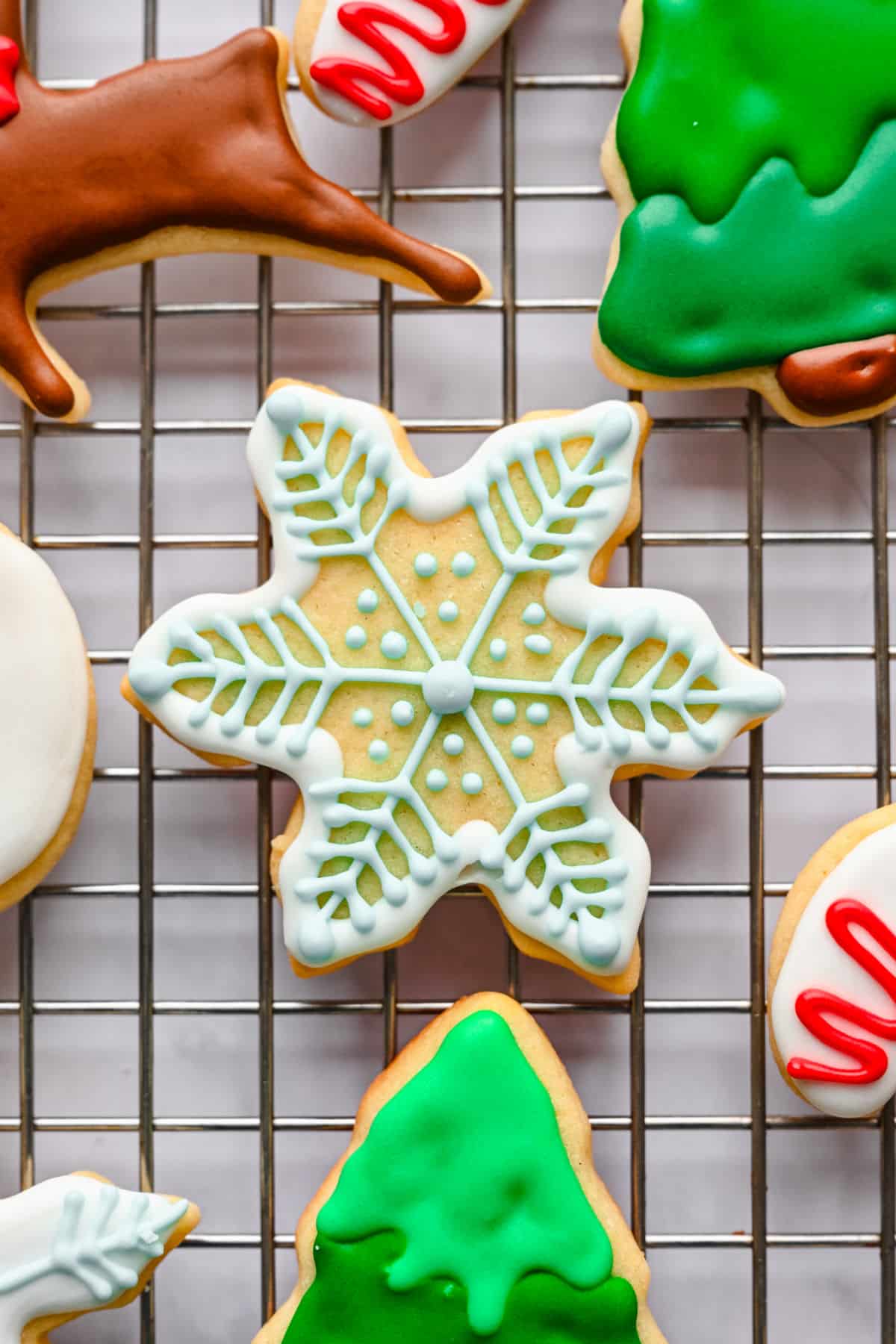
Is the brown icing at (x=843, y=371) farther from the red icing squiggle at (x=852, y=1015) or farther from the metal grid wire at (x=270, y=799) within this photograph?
the red icing squiggle at (x=852, y=1015)

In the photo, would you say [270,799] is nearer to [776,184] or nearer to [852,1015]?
[852,1015]

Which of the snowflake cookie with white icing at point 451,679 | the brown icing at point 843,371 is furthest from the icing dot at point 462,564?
the brown icing at point 843,371

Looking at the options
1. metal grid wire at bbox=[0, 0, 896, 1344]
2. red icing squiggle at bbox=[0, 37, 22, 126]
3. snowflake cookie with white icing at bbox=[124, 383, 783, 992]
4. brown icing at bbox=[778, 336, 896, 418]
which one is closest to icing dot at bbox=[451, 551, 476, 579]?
snowflake cookie with white icing at bbox=[124, 383, 783, 992]

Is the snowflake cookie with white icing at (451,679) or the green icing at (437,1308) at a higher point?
the snowflake cookie with white icing at (451,679)

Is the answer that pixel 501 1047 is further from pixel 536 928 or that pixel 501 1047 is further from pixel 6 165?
pixel 6 165

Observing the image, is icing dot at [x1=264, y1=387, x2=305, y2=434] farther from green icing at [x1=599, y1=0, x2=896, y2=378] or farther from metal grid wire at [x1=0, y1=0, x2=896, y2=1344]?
green icing at [x1=599, y1=0, x2=896, y2=378]

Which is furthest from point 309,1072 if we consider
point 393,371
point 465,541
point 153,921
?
point 393,371
